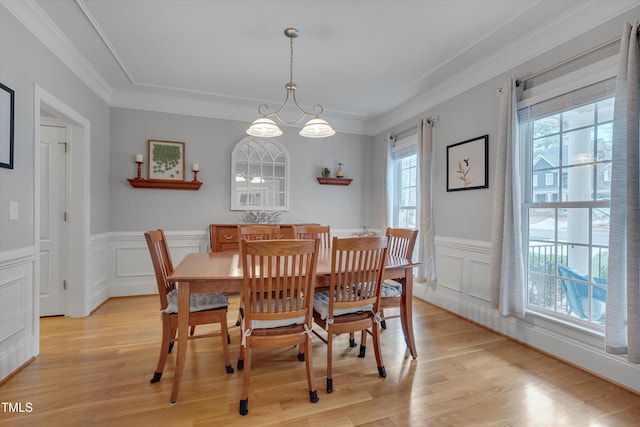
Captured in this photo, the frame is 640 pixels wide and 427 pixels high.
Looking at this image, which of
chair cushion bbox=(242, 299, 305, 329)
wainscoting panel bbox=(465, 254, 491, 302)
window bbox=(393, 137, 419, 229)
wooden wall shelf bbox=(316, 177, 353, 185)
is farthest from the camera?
wooden wall shelf bbox=(316, 177, 353, 185)

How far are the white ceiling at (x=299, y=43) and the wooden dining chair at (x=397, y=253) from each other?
1.71 metres

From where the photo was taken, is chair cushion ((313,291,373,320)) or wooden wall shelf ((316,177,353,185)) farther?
wooden wall shelf ((316,177,353,185))

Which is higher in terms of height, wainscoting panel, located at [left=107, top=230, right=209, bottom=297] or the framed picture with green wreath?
the framed picture with green wreath

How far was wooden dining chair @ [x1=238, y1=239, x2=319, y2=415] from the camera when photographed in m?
1.69

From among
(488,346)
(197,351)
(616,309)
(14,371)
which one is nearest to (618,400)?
(616,309)

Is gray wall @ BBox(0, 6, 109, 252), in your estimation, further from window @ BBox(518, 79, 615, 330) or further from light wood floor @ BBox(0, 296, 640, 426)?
window @ BBox(518, 79, 615, 330)

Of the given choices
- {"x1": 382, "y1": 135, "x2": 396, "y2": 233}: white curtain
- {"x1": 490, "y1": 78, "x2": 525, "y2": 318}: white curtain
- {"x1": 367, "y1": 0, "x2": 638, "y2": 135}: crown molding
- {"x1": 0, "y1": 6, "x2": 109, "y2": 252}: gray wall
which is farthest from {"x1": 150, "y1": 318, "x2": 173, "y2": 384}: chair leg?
{"x1": 367, "y1": 0, "x2": 638, "y2": 135}: crown molding

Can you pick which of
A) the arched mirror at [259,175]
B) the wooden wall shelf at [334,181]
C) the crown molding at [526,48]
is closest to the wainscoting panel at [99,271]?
the arched mirror at [259,175]

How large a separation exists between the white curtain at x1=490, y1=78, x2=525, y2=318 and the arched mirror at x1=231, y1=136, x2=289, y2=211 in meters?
2.85

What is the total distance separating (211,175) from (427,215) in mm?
2959

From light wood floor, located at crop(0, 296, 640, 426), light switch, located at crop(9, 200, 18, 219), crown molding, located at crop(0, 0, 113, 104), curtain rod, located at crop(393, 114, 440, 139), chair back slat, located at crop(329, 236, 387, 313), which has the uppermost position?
crown molding, located at crop(0, 0, 113, 104)

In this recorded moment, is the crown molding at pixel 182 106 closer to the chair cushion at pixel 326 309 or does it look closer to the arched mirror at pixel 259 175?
the arched mirror at pixel 259 175

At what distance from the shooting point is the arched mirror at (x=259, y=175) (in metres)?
4.43

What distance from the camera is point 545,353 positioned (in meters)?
2.50
